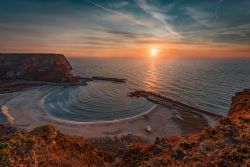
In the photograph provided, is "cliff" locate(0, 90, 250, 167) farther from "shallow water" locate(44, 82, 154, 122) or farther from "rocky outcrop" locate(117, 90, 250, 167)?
"shallow water" locate(44, 82, 154, 122)

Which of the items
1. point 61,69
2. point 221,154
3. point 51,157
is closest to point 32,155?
point 51,157

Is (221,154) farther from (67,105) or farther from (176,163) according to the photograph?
(67,105)

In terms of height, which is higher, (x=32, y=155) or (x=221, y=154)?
(x=221, y=154)

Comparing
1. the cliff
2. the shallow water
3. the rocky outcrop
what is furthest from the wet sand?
the rocky outcrop

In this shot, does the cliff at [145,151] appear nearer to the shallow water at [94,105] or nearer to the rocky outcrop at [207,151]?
the rocky outcrop at [207,151]

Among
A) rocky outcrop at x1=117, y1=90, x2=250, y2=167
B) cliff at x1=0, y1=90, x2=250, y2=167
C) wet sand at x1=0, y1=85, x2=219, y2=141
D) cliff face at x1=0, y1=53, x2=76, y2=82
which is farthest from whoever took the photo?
cliff face at x1=0, y1=53, x2=76, y2=82

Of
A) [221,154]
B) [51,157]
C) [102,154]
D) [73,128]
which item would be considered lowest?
[73,128]
